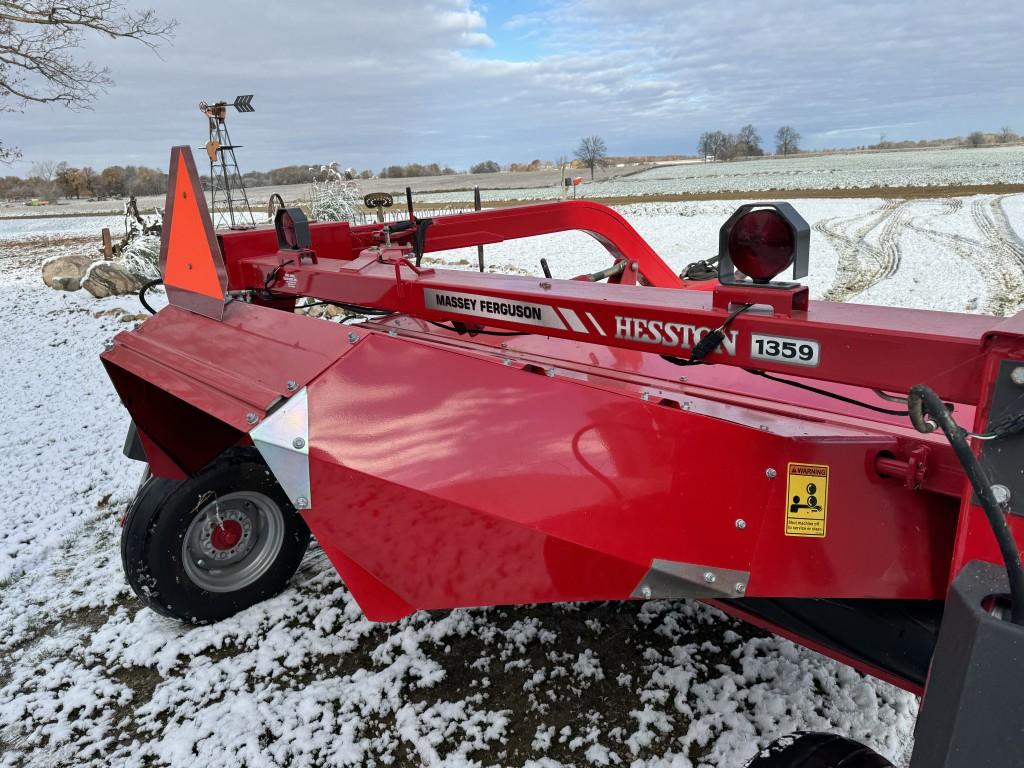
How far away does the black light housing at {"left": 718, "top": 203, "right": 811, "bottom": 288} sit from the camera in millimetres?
1551

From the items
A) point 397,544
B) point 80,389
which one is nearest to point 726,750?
point 397,544

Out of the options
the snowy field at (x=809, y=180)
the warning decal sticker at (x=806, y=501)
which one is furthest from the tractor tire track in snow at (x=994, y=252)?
the snowy field at (x=809, y=180)

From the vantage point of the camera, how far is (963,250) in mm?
12992

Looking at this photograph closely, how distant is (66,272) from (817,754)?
47.0 feet

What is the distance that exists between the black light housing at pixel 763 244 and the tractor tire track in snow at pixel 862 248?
8057mm

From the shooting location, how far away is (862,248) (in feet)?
45.9

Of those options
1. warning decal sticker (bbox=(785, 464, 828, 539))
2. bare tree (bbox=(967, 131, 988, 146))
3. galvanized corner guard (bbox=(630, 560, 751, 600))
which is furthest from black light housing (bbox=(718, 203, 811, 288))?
bare tree (bbox=(967, 131, 988, 146))

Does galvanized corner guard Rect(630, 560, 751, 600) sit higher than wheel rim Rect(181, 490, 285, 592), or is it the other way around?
galvanized corner guard Rect(630, 560, 751, 600)

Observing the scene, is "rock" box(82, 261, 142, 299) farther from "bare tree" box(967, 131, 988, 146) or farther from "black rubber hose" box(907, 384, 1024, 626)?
"bare tree" box(967, 131, 988, 146)

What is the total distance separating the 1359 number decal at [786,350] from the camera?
62.5 inches

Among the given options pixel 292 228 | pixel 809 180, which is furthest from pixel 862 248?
pixel 809 180

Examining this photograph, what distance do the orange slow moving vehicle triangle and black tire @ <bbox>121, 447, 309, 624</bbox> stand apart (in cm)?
73

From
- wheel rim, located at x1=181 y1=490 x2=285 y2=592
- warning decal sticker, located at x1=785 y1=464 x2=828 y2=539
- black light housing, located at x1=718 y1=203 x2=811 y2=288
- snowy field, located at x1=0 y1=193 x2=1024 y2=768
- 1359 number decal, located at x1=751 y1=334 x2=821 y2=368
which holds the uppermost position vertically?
black light housing, located at x1=718 y1=203 x2=811 y2=288

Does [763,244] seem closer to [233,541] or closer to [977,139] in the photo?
[233,541]
